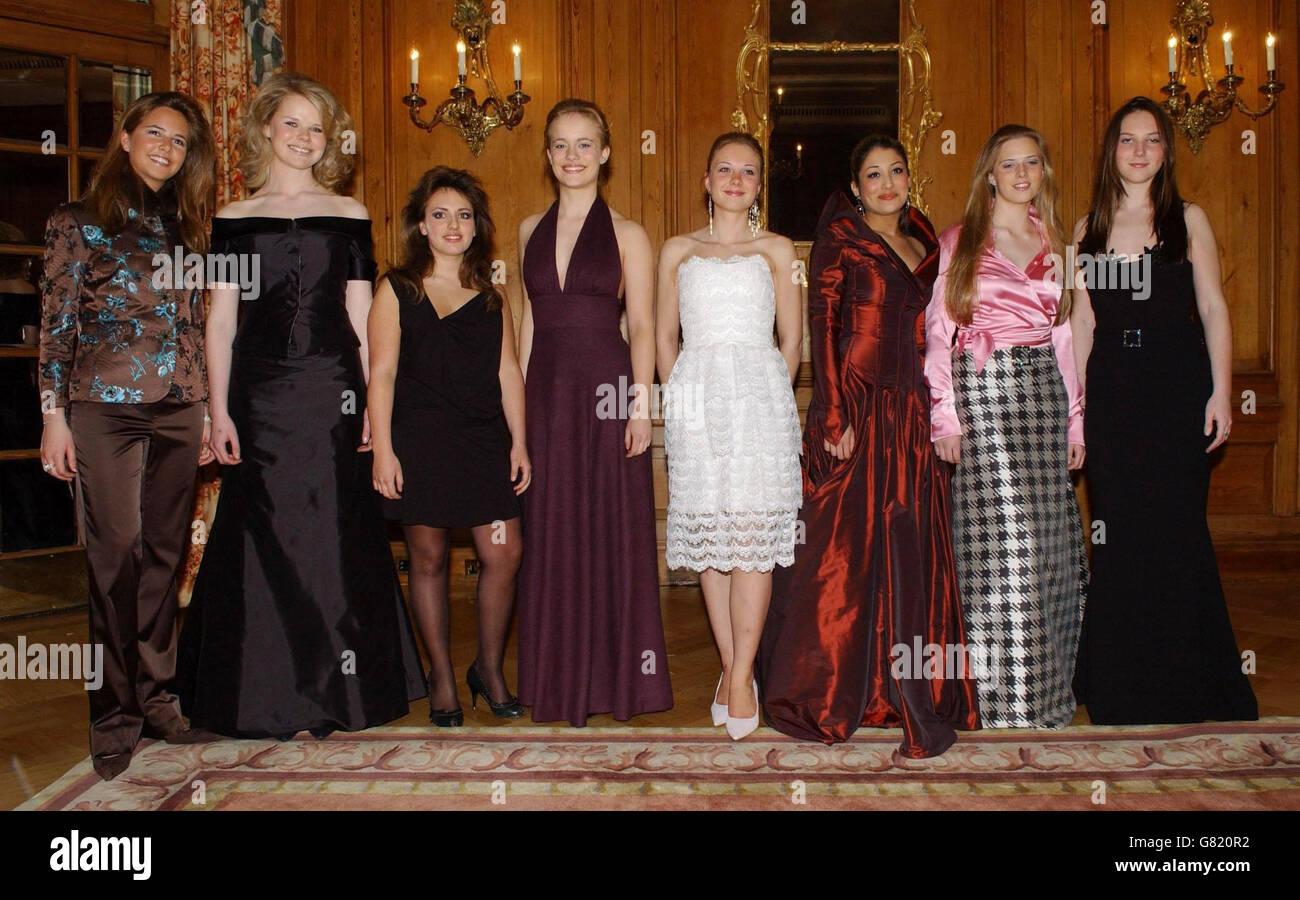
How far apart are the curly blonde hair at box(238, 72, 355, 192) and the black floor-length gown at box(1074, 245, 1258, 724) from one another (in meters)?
2.45

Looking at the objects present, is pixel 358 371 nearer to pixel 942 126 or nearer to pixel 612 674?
pixel 612 674

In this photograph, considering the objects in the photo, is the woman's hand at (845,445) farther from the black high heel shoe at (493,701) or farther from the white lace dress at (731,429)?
the black high heel shoe at (493,701)

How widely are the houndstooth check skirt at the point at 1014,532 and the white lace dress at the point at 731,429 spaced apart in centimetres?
57

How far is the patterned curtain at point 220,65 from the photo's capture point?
4887mm

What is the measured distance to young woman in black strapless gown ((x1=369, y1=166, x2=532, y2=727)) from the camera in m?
2.94

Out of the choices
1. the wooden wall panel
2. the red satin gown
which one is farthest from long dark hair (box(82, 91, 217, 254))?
the wooden wall panel

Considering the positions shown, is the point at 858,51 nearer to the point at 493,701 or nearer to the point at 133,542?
the point at 493,701

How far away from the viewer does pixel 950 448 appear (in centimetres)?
297

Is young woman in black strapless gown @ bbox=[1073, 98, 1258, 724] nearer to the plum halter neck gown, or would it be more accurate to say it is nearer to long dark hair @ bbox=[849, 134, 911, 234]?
long dark hair @ bbox=[849, 134, 911, 234]

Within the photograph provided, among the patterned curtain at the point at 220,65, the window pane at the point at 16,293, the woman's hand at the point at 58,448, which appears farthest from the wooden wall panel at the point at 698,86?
the woman's hand at the point at 58,448

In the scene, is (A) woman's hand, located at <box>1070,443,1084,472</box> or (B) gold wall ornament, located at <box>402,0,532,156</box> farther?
(B) gold wall ornament, located at <box>402,0,532,156</box>

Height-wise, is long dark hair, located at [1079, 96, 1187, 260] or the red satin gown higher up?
long dark hair, located at [1079, 96, 1187, 260]

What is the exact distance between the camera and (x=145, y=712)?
114 inches

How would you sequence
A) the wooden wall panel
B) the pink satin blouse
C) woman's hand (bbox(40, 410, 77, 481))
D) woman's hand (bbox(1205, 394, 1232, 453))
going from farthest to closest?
the wooden wall panel
woman's hand (bbox(1205, 394, 1232, 453))
the pink satin blouse
woman's hand (bbox(40, 410, 77, 481))
